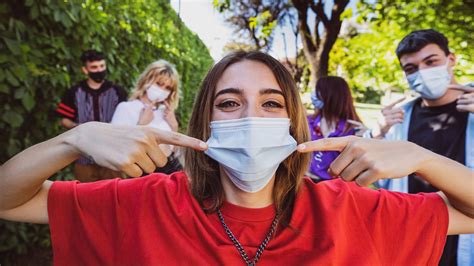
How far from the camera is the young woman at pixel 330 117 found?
3197 millimetres

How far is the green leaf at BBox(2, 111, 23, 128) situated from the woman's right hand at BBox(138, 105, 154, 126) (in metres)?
1.09

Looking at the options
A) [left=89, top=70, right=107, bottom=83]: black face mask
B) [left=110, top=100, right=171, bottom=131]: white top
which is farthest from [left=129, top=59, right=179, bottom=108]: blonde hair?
[left=89, top=70, right=107, bottom=83]: black face mask

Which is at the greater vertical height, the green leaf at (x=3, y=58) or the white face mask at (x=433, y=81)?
the green leaf at (x=3, y=58)

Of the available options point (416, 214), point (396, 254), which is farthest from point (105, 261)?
point (416, 214)

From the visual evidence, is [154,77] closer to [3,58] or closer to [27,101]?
[27,101]

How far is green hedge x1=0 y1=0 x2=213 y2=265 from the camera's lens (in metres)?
2.42

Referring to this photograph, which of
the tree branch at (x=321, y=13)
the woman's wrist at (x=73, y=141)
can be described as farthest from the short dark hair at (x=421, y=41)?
the tree branch at (x=321, y=13)

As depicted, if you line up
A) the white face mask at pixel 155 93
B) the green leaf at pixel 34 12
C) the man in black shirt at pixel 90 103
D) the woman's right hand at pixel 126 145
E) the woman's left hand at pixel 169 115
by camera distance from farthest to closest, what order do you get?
the woman's left hand at pixel 169 115
the white face mask at pixel 155 93
the man in black shirt at pixel 90 103
the green leaf at pixel 34 12
the woman's right hand at pixel 126 145

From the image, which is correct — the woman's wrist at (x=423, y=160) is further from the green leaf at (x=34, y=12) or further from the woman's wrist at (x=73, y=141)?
the green leaf at (x=34, y=12)

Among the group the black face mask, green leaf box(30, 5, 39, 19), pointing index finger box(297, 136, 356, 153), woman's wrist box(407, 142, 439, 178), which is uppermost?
green leaf box(30, 5, 39, 19)

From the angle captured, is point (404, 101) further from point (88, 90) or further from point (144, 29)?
point (144, 29)

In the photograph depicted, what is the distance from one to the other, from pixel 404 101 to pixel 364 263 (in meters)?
2.07

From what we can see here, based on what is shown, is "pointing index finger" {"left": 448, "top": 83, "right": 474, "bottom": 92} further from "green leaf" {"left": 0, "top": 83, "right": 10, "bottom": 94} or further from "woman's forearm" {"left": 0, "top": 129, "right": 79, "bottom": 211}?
"green leaf" {"left": 0, "top": 83, "right": 10, "bottom": 94}

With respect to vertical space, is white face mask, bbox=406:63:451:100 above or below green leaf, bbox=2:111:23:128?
above
